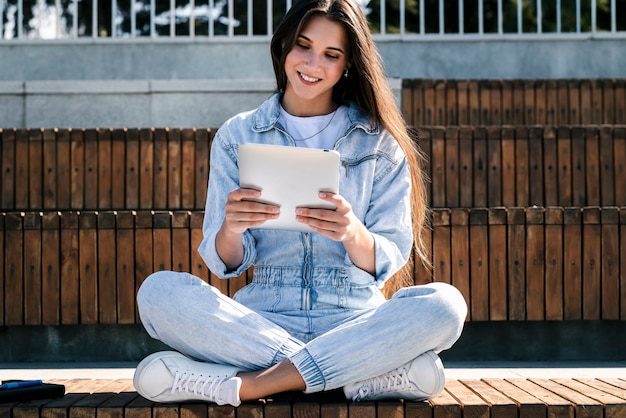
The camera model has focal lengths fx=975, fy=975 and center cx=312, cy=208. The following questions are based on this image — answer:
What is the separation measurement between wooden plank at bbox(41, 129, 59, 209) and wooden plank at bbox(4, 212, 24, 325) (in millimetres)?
806

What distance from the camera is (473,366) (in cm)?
456

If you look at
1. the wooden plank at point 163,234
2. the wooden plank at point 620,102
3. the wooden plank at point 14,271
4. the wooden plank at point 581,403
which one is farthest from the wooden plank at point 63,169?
the wooden plank at point 620,102

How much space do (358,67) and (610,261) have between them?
6.83 feet

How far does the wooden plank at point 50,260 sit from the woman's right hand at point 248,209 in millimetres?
2198

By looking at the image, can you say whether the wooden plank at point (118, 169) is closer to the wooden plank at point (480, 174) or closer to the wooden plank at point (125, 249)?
the wooden plank at point (125, 249)

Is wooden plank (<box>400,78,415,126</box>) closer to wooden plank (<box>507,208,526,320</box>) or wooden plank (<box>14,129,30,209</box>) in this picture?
wooden plank (<box>507,208,526,320</box>)

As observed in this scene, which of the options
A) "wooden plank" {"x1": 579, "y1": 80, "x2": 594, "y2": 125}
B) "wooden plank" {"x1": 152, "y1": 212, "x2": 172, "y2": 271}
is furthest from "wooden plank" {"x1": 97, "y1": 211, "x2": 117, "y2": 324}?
"wooden plank" {"x1": 579, "y1": 80, "x2": 594, "y2": 125}

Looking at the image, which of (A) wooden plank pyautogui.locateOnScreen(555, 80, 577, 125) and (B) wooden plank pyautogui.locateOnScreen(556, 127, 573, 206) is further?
(A) wooden plank pyautogui.locateOnScreen(555, 80, 577, 125)

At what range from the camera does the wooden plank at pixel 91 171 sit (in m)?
5.60

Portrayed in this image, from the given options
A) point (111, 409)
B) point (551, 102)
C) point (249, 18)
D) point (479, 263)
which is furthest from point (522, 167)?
point (249, 18)

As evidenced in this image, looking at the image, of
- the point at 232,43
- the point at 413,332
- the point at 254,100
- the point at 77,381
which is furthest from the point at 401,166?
the point at 232,43

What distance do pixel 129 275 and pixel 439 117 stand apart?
3.22 meters

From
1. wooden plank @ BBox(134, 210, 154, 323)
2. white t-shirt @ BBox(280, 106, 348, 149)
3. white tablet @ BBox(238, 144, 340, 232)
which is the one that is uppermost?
white t-shirt @ BBox(280, 106, 348, 149)

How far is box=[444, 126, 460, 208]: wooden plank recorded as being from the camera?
5551mm
